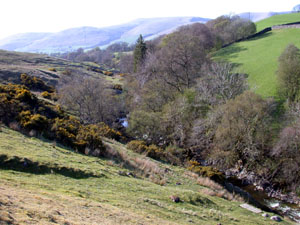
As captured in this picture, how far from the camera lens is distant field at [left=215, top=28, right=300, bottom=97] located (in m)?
41.3

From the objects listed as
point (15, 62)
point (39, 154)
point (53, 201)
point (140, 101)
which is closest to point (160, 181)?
point (39, 154)

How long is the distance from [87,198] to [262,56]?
5638 centimetres

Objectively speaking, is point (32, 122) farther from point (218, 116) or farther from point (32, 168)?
point (218, 116)

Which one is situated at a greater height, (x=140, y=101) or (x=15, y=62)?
(x=15, y=62)

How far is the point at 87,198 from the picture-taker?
9.10m

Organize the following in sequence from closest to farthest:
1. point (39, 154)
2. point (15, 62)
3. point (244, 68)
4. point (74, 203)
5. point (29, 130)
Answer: point (74, 203) → point (39, 154) → point (29, 130) → point (244, 68) → point (15, 62)

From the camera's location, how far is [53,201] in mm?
7477

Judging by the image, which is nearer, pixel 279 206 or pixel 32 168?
pixel 32 168

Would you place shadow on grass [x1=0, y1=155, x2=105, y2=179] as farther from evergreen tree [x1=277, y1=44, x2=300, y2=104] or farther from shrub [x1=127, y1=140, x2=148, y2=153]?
evergreen tree [x1=277, y1=44, x2=300, y2=104]

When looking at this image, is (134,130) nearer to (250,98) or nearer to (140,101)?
(140,101)

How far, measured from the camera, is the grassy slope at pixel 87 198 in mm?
6594

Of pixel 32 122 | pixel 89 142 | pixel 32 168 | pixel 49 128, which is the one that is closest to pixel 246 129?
pixel 89 142

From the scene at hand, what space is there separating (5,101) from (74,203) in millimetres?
13421

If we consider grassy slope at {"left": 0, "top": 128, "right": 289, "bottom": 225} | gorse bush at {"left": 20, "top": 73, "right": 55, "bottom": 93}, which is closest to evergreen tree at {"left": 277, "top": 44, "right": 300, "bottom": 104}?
grassy slope at {"left": 0, "top": 128, "right": 289, "bottom": 225}
